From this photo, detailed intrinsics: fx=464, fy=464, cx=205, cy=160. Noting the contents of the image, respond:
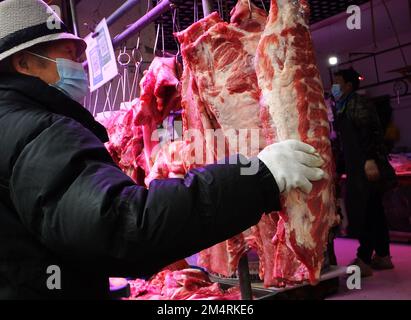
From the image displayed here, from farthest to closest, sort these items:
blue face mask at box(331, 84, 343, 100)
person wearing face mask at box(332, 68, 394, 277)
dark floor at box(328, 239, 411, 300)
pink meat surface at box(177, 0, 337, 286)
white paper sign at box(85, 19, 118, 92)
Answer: blue face mask at box(331, 84, 343, 100) → person wearing face mask at box(332, 68, 394, 277) → dark floor at box(328, 239, 411, 300) → white paper sign at box(85, 19, 118, 92) → pink meat surface at box(177, 0, 337, 286)

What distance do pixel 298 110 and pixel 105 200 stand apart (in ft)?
2.65

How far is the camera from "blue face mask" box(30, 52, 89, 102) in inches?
66.0

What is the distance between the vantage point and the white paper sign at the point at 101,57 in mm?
3309

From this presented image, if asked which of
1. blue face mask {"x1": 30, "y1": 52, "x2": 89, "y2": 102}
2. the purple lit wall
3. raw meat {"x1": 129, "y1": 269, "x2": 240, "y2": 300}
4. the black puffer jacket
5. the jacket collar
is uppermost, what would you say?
the purple lit wall

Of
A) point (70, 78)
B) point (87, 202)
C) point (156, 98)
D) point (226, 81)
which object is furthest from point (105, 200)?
point (156, 98)

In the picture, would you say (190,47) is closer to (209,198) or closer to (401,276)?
(209,198)

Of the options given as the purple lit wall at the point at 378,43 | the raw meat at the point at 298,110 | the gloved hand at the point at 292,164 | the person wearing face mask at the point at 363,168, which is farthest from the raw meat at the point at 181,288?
the purple lit wall at the point at 378,43

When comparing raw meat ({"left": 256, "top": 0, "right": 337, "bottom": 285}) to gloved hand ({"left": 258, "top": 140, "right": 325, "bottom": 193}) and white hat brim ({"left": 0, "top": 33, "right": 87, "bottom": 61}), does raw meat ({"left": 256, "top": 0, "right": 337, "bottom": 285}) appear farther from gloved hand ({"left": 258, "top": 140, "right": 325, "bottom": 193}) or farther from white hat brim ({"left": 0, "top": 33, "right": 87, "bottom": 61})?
white hat brim ({"left": 0, "top": 33, "right": 87, "bottom": 61})

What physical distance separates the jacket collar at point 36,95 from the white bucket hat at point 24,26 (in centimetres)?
13

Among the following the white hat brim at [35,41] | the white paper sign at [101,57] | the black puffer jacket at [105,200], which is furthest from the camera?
the white paper sign at [101,57]

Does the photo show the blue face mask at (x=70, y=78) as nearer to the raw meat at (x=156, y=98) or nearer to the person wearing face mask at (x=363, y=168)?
the raw meat at (x=156, y=98)

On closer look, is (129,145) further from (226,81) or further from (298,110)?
(298,110)

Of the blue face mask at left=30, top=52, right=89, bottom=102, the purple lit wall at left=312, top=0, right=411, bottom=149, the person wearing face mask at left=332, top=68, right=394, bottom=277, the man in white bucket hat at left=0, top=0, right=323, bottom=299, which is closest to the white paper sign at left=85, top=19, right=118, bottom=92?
the blue face mask at left=30, top=52, right=89, bottom=102

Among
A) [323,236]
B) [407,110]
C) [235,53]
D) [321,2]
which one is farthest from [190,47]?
[407,110]
